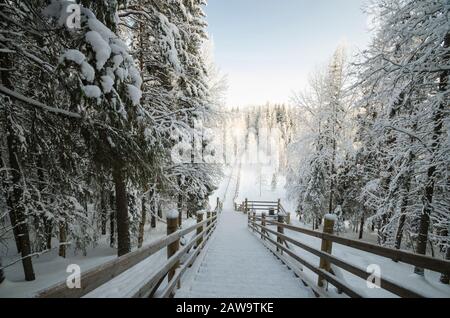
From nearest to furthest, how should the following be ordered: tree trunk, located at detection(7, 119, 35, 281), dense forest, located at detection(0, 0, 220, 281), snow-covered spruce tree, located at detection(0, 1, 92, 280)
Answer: dense forest, located at detection(0, 0, 220, 281), snow-covered spruce tree, located at detection(0, 1, 92, 280), tree trunk, located at detection(7, 119, 35, 281)

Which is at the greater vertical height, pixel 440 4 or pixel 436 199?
pixel 440 4

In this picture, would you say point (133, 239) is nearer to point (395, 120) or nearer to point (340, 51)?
point (395, 120)

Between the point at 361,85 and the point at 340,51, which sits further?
the point at 340,51

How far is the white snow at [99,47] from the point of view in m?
3.17

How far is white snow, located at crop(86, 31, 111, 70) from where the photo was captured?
3174mm

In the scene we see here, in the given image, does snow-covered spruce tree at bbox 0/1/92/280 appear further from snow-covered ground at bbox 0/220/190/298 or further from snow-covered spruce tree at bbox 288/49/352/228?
snow-covered spruce tree at bbox 288/49/352/228

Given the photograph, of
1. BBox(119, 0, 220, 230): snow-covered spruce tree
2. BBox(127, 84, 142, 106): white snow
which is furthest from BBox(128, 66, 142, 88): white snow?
BBox(119, 0, 220, 230): snow-covered spruce tree

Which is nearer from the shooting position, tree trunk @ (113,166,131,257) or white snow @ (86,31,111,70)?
white snow @ (86,31,111,70)

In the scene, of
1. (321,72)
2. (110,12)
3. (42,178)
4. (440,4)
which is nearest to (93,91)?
(110,12)

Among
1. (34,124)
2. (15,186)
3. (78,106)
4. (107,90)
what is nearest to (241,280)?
(107,90)

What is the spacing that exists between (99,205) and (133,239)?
135 inches

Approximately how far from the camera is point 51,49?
14.0 ft

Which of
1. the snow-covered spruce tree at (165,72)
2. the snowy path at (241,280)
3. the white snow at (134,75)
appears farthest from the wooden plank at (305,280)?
the white snow at (134,75)

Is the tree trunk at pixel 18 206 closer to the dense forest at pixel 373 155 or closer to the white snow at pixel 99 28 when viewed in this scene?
the white snow at pixel 99 28
